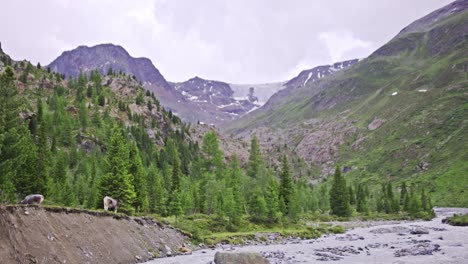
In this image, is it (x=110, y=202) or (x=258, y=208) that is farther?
(x=258, y=208)

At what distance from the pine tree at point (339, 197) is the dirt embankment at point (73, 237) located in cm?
8701

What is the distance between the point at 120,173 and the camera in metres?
63.7

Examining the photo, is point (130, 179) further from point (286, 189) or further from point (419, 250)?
point (419, 250)

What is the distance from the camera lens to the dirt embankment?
26.1 meters

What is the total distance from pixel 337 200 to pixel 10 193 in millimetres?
103292

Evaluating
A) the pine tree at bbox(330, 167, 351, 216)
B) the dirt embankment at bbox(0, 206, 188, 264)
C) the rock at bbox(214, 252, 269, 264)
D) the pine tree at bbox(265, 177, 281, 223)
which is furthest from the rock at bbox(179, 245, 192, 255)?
the pine tree at bbox(330, 167, 351, 216)

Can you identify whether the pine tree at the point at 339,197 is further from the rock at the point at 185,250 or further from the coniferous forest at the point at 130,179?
the rock at the point at 185,250

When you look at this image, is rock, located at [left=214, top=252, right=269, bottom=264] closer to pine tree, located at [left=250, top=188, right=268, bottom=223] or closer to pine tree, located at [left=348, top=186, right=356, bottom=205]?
pine tree, located at [left=250, top=188, right=268, bottom=223]

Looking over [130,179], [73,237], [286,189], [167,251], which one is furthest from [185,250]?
[286,189]

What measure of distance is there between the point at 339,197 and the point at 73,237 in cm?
10807

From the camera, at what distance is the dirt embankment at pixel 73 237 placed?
26094 millimetres

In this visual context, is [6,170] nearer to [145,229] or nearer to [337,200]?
[145,229]

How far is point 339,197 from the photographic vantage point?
128125 mm

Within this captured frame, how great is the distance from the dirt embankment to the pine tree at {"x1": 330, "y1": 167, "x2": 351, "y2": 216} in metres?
87.0
